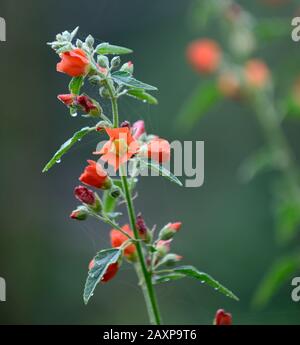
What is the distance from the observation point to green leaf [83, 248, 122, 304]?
611mm

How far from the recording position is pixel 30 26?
3.43 m

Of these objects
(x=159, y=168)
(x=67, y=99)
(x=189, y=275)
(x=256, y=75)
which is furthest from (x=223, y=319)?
(x=256, y=75)

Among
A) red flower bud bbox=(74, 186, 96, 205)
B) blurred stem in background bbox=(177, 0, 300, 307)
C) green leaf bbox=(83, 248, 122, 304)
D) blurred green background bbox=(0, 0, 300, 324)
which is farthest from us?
blurred green background bbox=(0, 0, 300, 324)

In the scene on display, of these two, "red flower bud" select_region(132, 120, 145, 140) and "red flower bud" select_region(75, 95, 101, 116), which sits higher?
"red flower bud" select_region(75, 95, 101, 116)

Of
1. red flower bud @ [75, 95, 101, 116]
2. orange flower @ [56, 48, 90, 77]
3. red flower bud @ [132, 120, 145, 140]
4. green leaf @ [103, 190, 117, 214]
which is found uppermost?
orange flower @ [56, 48, 90, 77]

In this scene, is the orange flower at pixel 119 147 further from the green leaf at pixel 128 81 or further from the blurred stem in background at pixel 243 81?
the blurred stem in background at pixel 243 81

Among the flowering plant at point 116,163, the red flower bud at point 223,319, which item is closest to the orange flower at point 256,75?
the flowering plant at point 116,163

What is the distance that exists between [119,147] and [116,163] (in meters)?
0.02

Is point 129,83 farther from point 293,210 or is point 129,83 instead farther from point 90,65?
point 293,210

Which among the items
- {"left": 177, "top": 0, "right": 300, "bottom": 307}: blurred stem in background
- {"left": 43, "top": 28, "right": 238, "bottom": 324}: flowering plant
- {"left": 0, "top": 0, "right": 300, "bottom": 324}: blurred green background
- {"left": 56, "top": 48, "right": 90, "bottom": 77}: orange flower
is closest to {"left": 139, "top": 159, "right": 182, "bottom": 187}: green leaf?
{"left": 43, "top": 28, "right": 238, "bottom": 324}: flowering plant

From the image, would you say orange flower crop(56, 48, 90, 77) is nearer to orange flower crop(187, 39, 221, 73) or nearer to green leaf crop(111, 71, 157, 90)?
green leaf crop(111, 71, 157, 90)

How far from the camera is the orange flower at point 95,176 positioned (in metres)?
0.67

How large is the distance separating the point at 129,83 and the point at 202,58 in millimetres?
1084
